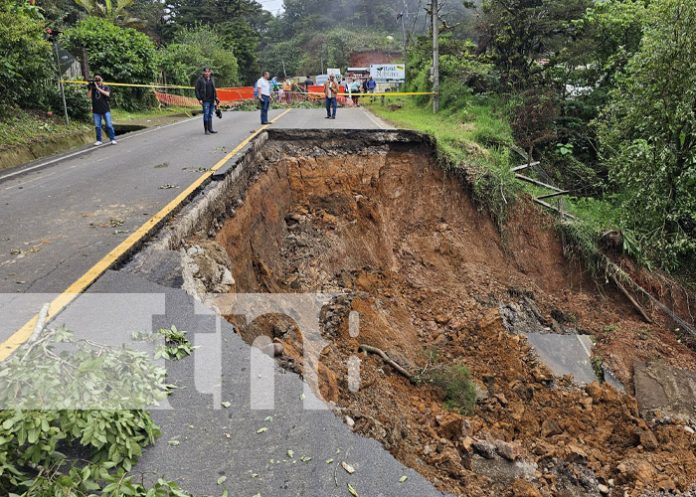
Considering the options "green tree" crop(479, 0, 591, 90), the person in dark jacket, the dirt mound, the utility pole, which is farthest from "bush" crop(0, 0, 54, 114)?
"green tree" crop(479, 0, 591, 90)

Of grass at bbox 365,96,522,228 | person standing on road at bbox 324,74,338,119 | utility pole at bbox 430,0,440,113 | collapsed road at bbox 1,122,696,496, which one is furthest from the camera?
utility pole at bbox 430,0,440,113

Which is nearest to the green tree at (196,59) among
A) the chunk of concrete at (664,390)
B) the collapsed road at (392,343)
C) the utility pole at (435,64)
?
the utility pole at (435,64)

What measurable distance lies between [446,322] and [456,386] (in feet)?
8.81

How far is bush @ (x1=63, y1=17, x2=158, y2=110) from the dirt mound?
1270cm

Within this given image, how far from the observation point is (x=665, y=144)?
37.6 feet

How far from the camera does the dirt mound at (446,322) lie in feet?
18.0

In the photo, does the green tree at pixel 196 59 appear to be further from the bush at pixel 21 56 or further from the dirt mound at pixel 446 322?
the dirt mound at pixel 446 322

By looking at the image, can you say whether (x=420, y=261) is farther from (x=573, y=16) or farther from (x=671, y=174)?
(x=573, y=16)

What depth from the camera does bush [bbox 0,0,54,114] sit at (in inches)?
475

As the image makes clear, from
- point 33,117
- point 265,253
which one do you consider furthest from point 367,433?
point 33,117

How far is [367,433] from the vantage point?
3.99 meters

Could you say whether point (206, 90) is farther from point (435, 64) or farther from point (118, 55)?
point (435, 64)

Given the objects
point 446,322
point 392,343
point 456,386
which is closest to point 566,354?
point 446,322

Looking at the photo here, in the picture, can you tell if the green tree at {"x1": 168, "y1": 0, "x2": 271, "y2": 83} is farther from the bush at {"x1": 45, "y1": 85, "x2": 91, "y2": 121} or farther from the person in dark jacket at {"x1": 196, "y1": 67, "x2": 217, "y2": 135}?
the person in dark jacket at {"x1": 196, "y1": 67, "x2": 217, "y2": 135}
